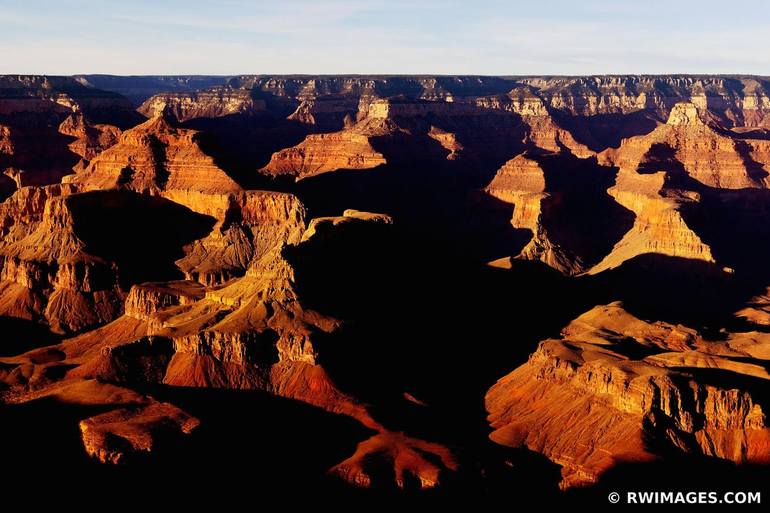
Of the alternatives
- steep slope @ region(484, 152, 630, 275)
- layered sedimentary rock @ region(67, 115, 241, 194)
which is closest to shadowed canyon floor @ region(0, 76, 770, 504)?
layered sedimentary rock @ region(67, 115, 241, 194)

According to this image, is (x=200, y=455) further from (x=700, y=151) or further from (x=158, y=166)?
(x=700, y=151)

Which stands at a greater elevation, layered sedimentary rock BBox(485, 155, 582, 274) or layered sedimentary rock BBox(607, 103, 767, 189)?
layered sedimentary rock BBox(607, 103, 767, 189)

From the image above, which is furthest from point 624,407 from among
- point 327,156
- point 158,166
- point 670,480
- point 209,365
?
point 327,156

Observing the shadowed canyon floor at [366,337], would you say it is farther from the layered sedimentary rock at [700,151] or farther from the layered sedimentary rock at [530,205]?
the layered sedimentary rock at [700,151]

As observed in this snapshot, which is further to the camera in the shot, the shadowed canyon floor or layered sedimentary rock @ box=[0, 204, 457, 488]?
the shadowed canyon floor

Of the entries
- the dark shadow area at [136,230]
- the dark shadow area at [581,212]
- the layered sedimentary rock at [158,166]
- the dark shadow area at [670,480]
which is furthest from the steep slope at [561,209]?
the dark shadow area at [670,480]

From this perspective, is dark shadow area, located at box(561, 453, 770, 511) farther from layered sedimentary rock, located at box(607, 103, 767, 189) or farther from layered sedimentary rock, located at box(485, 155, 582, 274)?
layered sedimentary rock, located at box(607, 103, 767, 189)
